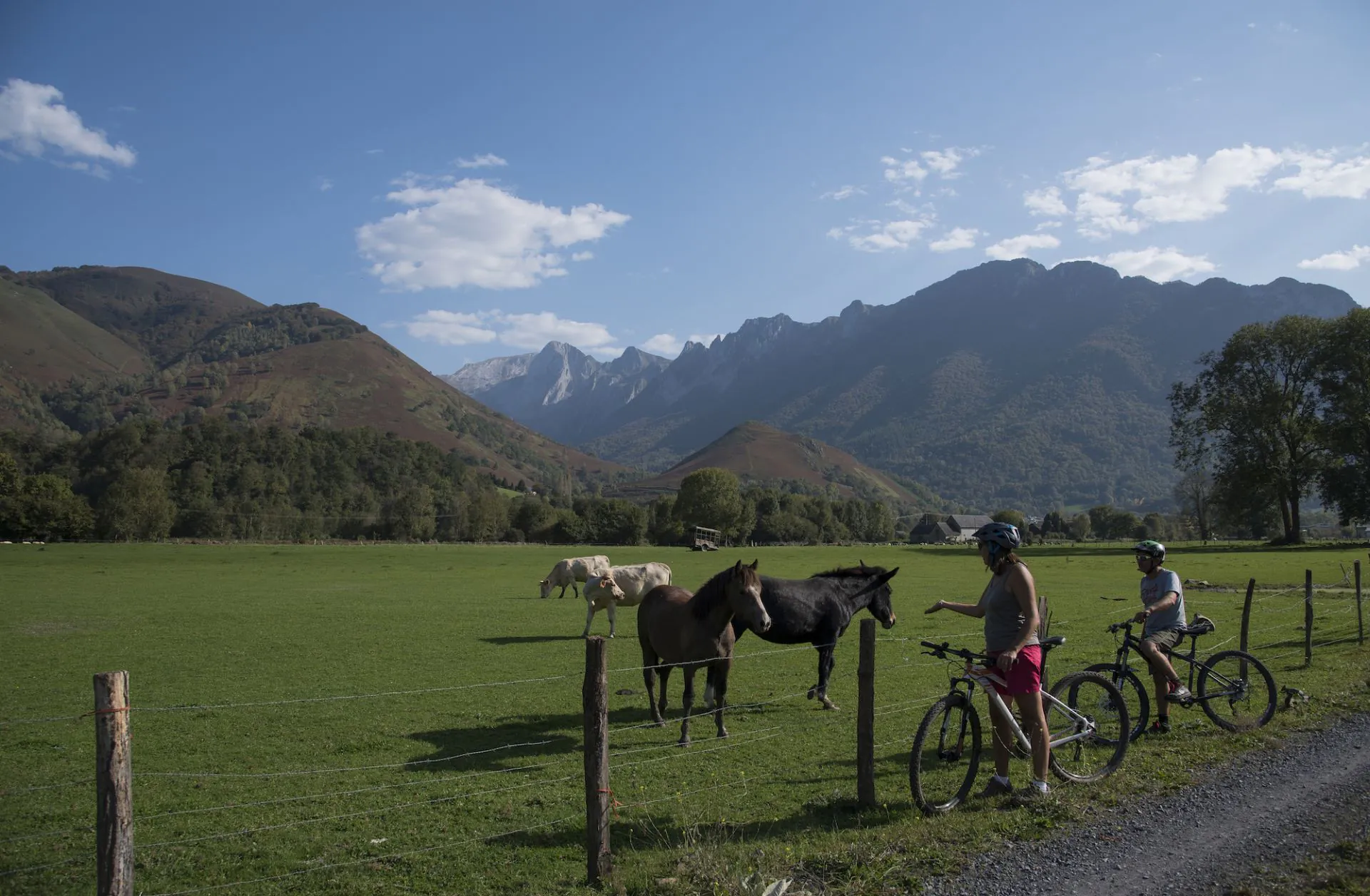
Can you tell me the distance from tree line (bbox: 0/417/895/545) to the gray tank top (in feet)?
283

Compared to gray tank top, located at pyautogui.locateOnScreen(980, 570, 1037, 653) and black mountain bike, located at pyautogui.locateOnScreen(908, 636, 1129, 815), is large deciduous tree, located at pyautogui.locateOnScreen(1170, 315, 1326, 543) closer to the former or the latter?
black mountain bike, located at pyautogui.locateOnScreen(908, 636, 1129, 815)

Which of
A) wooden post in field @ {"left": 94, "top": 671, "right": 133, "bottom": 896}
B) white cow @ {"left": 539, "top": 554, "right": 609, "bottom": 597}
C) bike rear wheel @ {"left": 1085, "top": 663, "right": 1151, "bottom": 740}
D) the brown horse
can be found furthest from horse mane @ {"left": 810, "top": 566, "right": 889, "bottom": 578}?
white cow @ {"left": 539, "top": 554, "right": 609, "bottom": 597}

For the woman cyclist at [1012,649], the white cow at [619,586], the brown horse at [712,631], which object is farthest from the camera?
the white cow at [619,586]

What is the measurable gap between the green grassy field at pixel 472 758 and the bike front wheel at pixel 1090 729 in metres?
0.28

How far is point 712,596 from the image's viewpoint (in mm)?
10430

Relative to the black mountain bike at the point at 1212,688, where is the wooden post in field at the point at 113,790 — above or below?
above

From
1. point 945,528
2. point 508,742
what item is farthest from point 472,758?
point 945,528

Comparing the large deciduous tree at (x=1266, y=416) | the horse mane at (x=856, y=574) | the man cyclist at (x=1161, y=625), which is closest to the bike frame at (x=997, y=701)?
the man cyclist at (x=1161, y=625)

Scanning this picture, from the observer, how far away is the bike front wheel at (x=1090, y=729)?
7762mm

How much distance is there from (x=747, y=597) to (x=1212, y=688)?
598 cm

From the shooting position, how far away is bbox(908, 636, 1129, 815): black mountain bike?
279 inches

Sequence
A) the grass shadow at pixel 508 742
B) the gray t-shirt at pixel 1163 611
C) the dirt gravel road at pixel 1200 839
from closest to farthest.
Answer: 1. the dirt gravel road at pixel 1200 839
2. the grass shadow at pixel 508 742
3. the gray t-shirt at pixel 1163 611

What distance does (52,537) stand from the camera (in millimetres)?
71312

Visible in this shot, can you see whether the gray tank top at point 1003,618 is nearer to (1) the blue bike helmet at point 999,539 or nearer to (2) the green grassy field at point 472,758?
(1) the blue bike helmet at point 999,539
